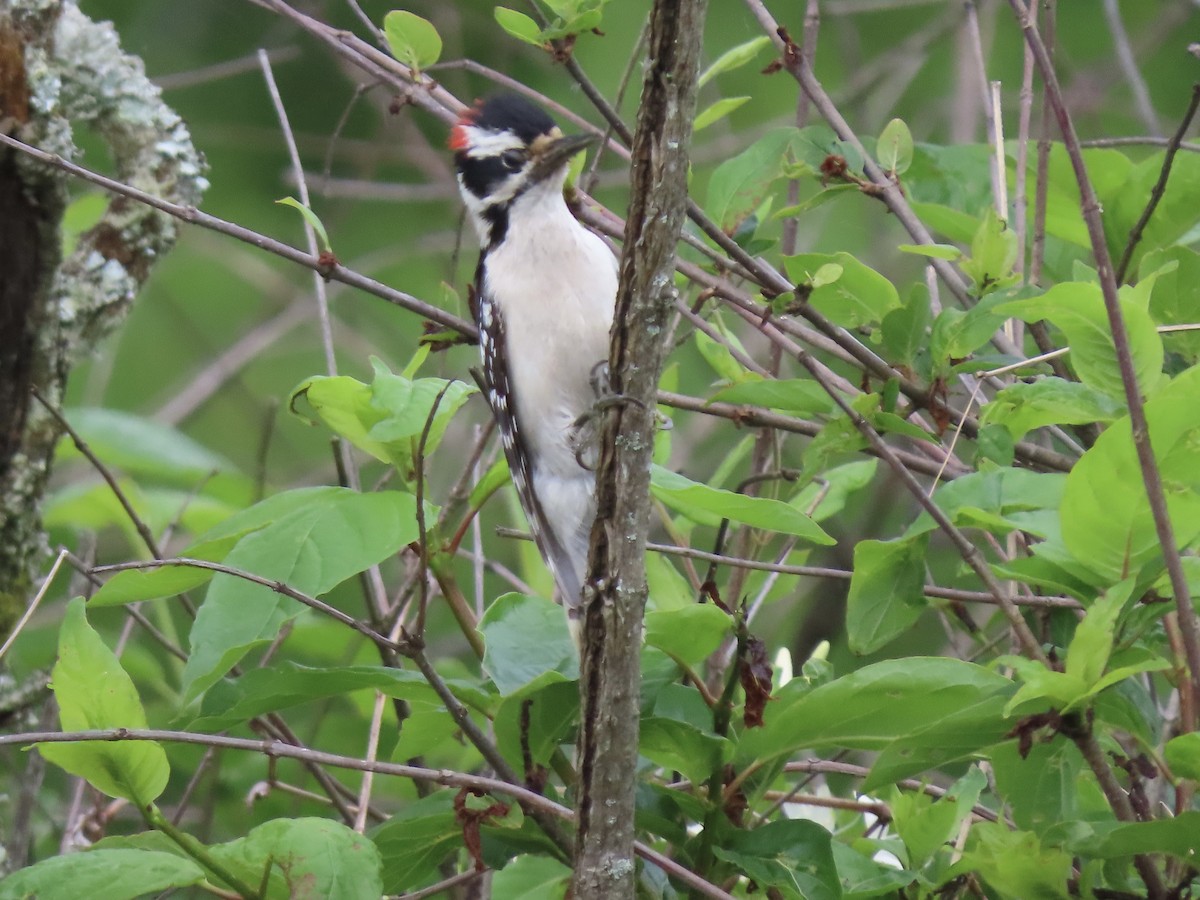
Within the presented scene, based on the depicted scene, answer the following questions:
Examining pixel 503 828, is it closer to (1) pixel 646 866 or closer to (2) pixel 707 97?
(1) pixel 646 866

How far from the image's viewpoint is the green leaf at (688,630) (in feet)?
6.10

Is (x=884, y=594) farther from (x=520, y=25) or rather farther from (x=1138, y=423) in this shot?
(x=520, y=25)

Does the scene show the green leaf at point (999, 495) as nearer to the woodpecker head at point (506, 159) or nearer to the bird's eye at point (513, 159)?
the woodpecker head at point (506, 159)

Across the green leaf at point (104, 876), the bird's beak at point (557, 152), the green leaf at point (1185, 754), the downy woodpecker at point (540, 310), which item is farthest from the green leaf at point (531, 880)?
the bird's beak at point (557, 152)

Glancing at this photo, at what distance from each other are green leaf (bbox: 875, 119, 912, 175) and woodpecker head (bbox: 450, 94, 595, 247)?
106cm

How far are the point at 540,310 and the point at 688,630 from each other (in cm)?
169

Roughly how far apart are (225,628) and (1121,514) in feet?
3.82

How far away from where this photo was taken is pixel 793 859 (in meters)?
1.79

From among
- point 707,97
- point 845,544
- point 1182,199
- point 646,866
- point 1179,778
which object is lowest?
point 845,544

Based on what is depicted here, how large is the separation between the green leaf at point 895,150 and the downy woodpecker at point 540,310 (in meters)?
1.03

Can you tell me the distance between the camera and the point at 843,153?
2.34 m

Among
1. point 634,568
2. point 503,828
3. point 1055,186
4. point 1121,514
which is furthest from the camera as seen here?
point 1055,186

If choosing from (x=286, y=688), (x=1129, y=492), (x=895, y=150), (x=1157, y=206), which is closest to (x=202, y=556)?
(x=286, y=688)

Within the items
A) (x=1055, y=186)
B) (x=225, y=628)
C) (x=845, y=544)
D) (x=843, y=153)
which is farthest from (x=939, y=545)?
(x=225, y=628)
